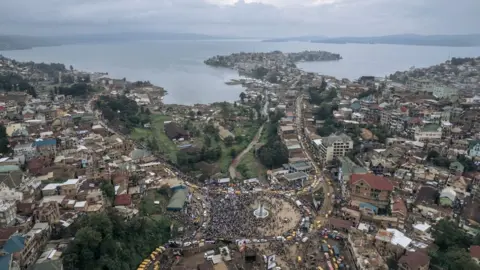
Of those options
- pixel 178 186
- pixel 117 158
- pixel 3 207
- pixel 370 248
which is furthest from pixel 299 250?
A: pixel 117 158

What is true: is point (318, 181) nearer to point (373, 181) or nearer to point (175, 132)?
point (373, 181)

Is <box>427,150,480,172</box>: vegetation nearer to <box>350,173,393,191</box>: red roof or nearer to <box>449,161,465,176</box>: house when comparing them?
<box>449,161,465,176</box>: house

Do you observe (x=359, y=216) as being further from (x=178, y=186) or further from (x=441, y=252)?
(x=178, y=186)

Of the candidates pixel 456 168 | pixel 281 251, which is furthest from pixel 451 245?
pixel 456 168

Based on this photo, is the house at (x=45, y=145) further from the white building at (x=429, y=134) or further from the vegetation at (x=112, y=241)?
the white building at (x=429, y=134)

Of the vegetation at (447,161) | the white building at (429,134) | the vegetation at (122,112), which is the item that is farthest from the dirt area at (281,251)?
the vegetation at (122,112)

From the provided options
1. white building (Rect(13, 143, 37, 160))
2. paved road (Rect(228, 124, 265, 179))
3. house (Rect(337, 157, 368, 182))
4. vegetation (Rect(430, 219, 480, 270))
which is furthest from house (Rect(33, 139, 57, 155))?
vegetation (Rect(430, 219, 480, 270))
